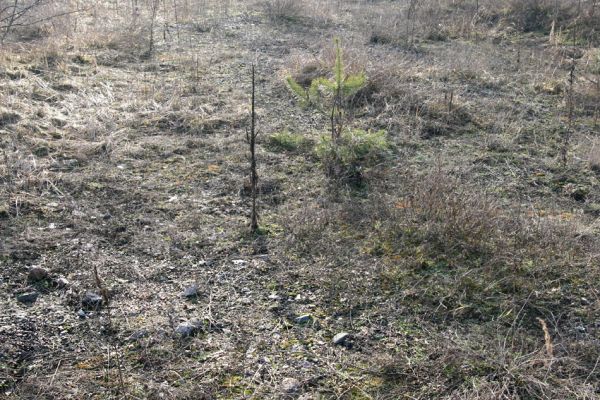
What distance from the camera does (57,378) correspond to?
294 cm

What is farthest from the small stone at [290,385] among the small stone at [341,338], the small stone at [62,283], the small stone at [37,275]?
the small stone at [37,275]

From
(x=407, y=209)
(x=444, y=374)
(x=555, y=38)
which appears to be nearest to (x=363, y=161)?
(x=407, y=209)

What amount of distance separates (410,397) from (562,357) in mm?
765

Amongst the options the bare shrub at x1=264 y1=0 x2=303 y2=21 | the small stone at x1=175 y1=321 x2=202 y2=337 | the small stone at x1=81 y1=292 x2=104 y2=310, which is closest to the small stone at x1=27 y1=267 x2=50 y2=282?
the small stone at x1=81 y1=292 x2=104 y2=310

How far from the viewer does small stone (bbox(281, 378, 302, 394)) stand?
2928 mm

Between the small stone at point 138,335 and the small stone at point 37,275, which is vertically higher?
the small stone at point 37,275

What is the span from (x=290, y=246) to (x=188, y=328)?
3.40 feet

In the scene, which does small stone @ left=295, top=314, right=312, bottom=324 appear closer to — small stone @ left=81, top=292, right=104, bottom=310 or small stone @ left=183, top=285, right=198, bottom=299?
small stone @ left=183, top=285, right=198, bottom=299

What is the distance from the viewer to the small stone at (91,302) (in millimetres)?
3482

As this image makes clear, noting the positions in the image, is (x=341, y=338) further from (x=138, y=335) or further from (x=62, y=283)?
(x=62, y=283)

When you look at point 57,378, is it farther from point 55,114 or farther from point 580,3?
point 580,3

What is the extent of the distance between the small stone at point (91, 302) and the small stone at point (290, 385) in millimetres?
1177

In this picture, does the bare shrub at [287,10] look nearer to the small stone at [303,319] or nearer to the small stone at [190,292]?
the small stone at [190,292]

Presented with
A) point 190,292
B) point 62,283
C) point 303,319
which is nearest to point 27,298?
point 62,283
